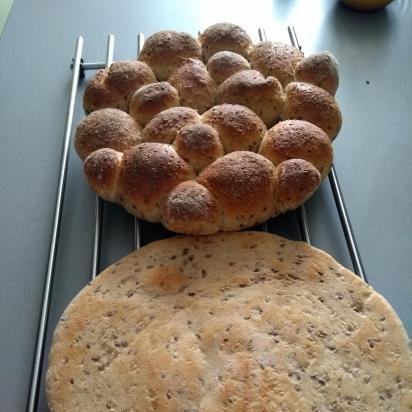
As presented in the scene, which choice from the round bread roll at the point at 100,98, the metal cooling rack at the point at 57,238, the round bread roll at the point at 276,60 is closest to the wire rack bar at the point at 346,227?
the metal cooling rack at the point at 57,238

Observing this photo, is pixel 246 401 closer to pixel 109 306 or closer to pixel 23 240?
pixel 109 306

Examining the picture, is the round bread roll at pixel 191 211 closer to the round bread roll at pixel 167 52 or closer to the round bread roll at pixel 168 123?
the round bread roll at pixel 168 123

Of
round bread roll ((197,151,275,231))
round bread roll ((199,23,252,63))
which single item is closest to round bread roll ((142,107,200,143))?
round bread roll ((197,151,275,231))

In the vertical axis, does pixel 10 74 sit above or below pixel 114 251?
above

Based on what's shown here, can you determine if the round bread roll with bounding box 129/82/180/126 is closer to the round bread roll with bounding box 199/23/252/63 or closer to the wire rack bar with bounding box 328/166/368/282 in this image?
the round bread roll with bounding box 199/23/252/63

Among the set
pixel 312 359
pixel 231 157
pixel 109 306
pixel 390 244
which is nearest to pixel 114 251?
pixel 109 306
